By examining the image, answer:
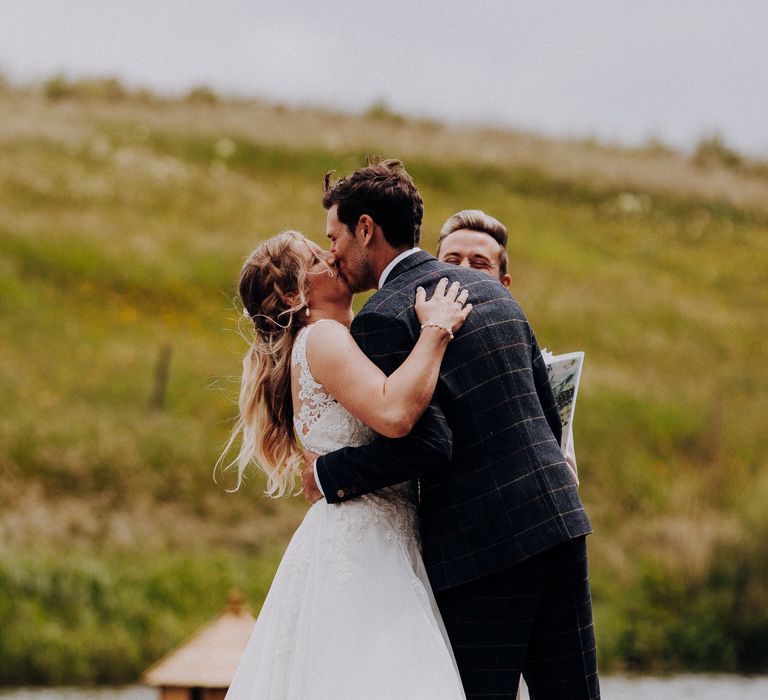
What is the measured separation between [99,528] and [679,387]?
6.92 metres

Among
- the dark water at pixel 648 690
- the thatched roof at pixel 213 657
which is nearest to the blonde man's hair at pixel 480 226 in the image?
the thatched roof at pixel 213 657

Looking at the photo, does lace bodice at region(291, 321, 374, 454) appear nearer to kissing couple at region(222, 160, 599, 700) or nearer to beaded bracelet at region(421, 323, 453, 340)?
kissing couple at region(222, 160, 599, 700)

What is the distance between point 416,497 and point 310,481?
300mm

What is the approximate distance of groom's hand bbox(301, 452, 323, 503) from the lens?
3273mm

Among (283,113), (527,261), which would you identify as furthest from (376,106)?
(527,261)

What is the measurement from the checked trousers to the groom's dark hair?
0.94 metres

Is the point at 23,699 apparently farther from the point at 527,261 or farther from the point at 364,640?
the point at 527,261

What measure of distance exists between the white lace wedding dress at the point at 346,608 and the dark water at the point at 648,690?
5881 mm

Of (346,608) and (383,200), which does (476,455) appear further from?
(383,200)

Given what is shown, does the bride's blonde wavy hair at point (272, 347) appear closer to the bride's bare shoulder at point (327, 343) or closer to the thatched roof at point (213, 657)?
the bride's bare shoulder at point (327, 343)

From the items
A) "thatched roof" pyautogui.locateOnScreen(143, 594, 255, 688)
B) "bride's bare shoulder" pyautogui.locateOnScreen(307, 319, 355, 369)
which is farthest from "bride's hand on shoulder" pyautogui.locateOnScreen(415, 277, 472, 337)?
"thatched roof" pyautogui.locateOnScreen(143, 594, 255, 688)

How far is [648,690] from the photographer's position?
937 centimetres

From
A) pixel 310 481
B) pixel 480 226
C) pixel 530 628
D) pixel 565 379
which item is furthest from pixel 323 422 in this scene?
pixel 480 226

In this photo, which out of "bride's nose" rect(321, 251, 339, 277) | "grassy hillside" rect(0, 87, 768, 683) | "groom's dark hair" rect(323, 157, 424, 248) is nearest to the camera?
"groom's dark hair" rect(323, 157, 424, 248)
